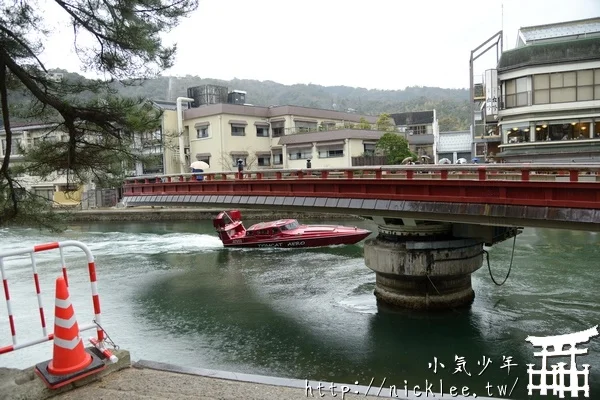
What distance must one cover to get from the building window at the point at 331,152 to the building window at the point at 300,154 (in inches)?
53.8

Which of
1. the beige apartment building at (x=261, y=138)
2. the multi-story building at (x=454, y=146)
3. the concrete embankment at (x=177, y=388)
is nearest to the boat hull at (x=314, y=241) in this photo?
the beige apartment building at (x=261, y=138)

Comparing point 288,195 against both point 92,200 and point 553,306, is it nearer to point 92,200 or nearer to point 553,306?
point 553,306

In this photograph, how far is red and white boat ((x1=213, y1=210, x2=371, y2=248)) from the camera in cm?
2431

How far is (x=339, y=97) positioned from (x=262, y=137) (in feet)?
248

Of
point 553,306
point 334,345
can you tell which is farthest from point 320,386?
point 553,306

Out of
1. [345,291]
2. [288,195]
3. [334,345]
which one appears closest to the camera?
[334,345]

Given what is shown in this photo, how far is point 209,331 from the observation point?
12.8 metres

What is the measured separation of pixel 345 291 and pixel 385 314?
9.75 feet

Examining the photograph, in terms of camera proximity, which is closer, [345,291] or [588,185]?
[588,185]

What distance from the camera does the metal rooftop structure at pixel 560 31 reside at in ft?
82.8

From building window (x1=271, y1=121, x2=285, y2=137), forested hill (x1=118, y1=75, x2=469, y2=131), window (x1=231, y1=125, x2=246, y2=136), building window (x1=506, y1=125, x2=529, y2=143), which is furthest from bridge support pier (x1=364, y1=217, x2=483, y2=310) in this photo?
forested hill (x1=118, y1=75, x2=469, y2=131)

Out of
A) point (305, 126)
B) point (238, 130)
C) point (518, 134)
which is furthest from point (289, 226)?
point (305, 126)

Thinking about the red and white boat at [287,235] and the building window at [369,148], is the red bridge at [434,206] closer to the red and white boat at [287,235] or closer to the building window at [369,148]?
the red and white boat at [287,235]

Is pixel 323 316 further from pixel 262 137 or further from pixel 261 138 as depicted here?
pixel 262 137
